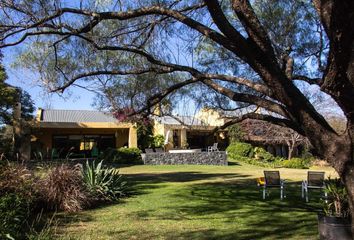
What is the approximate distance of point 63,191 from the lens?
33.8ft

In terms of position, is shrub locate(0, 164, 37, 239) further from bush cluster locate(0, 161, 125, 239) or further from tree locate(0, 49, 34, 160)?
tree locate(0, 49, 34, 160)

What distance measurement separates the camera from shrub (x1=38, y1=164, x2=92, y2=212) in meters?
10.0

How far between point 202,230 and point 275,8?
6.00 m

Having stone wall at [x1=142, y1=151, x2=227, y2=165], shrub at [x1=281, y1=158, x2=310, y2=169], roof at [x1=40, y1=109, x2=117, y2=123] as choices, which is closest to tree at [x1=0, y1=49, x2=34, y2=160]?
roof at [x1=40, y1=109, x2=117, y2=123]

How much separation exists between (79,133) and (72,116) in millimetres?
2393

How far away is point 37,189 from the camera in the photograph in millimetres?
9820

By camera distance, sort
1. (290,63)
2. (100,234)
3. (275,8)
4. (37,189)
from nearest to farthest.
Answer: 1. (100,234)
2. (290,63)
3. (37,189)
4. (275,8)

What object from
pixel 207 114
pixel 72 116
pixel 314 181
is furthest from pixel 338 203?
pixel 72 116

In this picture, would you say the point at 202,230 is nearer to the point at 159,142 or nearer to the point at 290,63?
the point at 290,63

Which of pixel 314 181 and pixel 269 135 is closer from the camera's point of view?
pixel 314 181

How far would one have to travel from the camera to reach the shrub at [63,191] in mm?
10031

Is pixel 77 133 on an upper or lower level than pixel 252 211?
upper

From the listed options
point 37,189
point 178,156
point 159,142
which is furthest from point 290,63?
point 159,142

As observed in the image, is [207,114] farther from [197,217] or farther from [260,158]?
[260,158]
